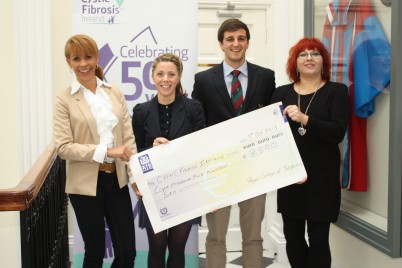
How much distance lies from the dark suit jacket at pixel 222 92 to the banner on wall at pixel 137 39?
0.47 m

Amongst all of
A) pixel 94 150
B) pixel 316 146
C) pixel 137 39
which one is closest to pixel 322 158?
pixel 316 146

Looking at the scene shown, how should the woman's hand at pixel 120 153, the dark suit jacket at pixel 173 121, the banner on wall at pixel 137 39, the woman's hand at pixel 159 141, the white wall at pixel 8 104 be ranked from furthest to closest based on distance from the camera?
the white wall at pixel 8 104 < the banner on wall at pixel 137 39 < the dark suit jacket at pixel 173 121 < the woman's hand at pixel 159 141 < the woman's hand at pixel 120 153

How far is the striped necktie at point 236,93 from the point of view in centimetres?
258

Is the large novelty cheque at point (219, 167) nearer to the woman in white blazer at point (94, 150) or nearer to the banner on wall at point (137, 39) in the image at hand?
the woman in white blazer at point (94, 150)

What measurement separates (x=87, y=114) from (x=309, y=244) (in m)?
1.40

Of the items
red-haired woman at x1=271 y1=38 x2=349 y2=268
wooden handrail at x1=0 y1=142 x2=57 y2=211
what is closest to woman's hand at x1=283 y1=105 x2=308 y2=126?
red-haired woman at x1=271 y1=38 x2=349 y2=268

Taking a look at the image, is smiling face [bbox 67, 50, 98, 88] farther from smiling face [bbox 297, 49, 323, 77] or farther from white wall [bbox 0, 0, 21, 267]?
white wall [bbox 0, 0, 21, 267]

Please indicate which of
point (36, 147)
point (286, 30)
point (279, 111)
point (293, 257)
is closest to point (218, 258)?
point (293, 257)

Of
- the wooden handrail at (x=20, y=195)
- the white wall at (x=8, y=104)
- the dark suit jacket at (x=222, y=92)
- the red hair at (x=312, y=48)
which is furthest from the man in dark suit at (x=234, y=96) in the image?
the white wall at (x=8, y=104)

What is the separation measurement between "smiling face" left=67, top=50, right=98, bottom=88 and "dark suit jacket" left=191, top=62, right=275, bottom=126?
661mm

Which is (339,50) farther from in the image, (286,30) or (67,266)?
(67,266)

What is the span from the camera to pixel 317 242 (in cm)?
246

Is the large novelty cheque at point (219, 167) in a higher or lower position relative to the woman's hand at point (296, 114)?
lower

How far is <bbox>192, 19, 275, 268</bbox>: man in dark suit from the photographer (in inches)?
101
